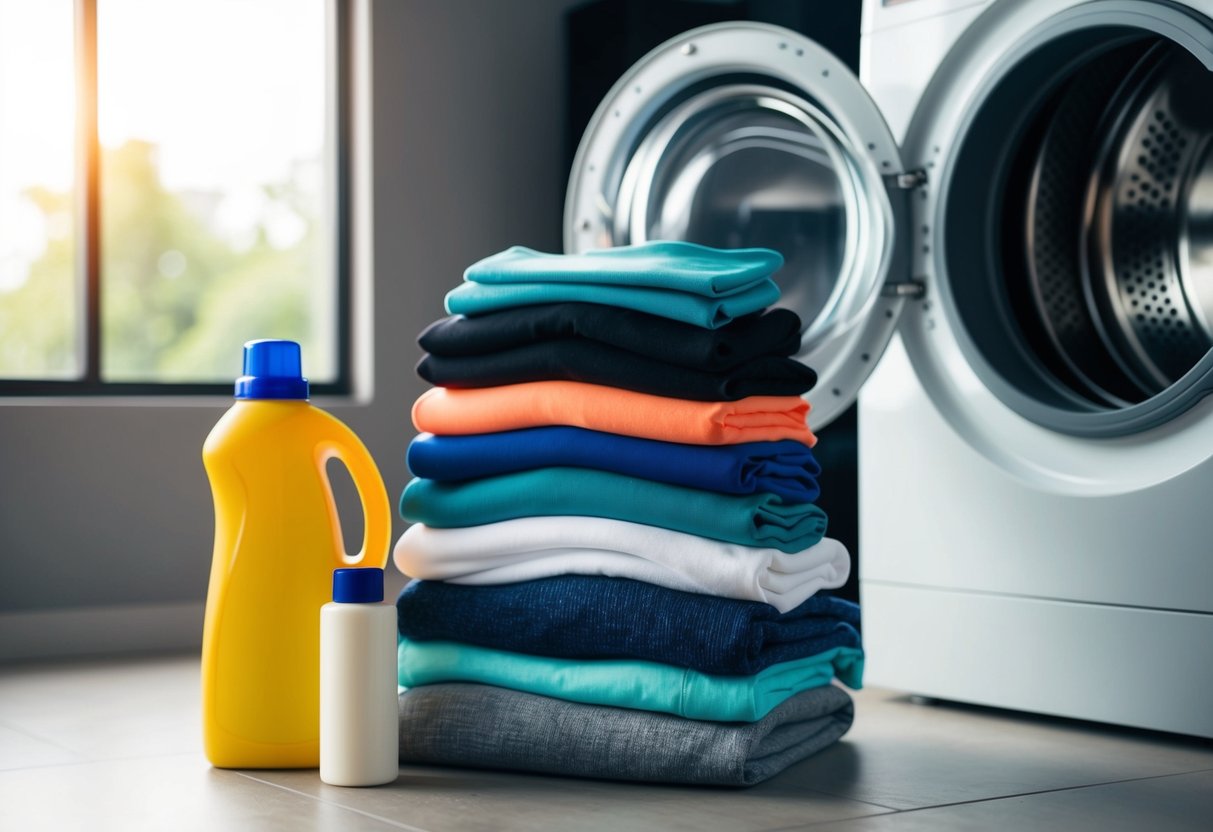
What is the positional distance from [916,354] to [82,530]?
4.19 ft

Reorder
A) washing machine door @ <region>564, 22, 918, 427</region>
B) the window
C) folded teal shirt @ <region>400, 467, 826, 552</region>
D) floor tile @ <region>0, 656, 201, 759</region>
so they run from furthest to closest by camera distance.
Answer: the window < washing machine door @ <region>564, 22, 918, 427</region> < floor tile @ <region>0, 656, 201, 759</region> < folded teal shirt @ <region>400, 467, 826, 552</region>

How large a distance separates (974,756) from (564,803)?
44 centimetres

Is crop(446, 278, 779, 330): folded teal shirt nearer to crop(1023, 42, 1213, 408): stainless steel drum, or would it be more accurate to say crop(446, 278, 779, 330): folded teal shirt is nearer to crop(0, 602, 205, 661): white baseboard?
crop(1023, 42, 1213, 408): stainless steel drum

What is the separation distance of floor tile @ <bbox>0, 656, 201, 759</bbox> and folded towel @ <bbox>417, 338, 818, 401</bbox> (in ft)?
1.53

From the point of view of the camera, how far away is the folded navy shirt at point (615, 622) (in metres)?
1.14

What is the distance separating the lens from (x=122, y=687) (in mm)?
1800

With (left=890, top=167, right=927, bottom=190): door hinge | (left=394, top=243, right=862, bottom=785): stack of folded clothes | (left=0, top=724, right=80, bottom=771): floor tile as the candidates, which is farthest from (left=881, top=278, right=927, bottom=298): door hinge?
(left=0, top=724, right=80, bottom=771): floor tile

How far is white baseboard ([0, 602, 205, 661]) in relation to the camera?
2.07 meters

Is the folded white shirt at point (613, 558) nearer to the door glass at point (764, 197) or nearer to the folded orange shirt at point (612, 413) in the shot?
the folded orange shirt at point (612, 413)

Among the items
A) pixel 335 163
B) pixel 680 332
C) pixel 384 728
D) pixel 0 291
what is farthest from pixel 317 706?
pixel 0 291

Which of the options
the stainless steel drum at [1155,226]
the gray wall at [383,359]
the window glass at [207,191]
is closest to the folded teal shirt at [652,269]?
the stainless steel drum at [1155,226]

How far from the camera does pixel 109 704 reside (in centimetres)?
167

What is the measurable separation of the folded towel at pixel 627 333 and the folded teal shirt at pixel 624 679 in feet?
0.84

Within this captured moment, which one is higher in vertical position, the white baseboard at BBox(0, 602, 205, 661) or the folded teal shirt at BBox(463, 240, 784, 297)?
the folded teal shirt at BBox(463, 240, 784, 297)
